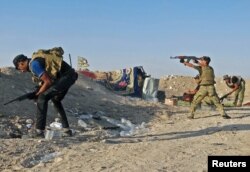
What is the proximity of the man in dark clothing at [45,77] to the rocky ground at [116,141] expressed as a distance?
17.5 inches

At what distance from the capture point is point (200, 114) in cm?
1342

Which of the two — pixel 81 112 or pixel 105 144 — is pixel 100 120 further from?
pixel 105 144

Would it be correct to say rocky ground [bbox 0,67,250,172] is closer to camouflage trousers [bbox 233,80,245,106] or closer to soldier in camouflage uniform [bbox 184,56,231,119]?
soldier in camouflage uniform [bbox 184,56,231,119]

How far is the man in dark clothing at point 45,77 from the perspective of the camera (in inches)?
294

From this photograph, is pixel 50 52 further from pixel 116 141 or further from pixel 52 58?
pixel 116 141

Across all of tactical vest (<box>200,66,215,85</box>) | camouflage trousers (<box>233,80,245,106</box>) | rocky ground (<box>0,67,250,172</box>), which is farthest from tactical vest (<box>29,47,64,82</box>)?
camouflage trousers (<box>233,80,245,106</box>)

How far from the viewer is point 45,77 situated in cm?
745

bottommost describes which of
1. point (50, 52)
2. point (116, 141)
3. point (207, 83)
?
point (116, 141)

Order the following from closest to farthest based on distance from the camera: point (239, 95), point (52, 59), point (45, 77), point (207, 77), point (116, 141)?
point (45, 77) → point (52, 59) → point (116, 141) → point (207, 77) → point (239, 95)

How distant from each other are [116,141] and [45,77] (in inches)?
61.2

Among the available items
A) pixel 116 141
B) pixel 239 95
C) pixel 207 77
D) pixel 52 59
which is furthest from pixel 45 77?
pixel 239 95

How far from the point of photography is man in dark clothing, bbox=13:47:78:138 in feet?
24.5

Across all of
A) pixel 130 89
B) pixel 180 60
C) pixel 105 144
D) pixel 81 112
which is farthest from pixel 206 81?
Result: pixel 130 89

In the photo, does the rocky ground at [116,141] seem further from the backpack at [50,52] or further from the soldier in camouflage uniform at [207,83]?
the backpack at [50,52]
